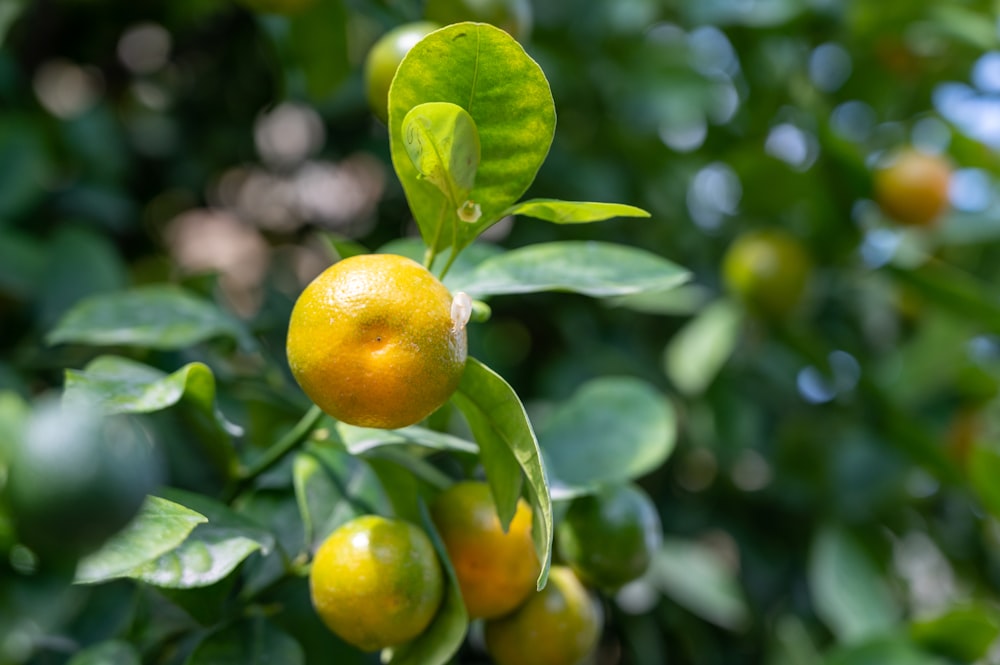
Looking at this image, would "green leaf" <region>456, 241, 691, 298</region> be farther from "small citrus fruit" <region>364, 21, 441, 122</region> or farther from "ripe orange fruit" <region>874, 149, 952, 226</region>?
"ripe orange fruit" <region>874, 149, 952, 226</region>

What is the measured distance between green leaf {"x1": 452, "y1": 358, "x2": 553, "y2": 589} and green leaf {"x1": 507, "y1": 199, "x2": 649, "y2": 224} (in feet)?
0.36

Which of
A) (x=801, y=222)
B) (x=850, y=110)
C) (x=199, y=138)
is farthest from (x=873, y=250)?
(x=199, y=138)

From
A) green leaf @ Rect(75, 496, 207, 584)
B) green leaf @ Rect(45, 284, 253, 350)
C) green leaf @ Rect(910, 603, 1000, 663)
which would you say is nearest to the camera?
green leaf @ Rect(75, 496, 207, 584)

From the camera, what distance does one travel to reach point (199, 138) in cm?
158

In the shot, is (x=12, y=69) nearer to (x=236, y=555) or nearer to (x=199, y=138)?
(x=199, y=138)

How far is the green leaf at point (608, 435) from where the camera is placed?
0.80 metres

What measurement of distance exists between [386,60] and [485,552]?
0.43 m

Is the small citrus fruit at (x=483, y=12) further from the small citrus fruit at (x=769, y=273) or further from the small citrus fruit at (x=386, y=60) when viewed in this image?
the small citrus fruit at (x=769, y=273)

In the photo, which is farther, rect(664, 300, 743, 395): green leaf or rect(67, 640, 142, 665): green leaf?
rect(664, 300, 743, 395): green leaf

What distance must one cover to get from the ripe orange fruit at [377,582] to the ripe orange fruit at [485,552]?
0.12ft

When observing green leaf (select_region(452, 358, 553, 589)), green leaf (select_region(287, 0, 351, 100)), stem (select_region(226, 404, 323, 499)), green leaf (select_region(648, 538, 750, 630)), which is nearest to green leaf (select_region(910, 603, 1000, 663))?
green leaf (select_region(648, 538, 750, 630))

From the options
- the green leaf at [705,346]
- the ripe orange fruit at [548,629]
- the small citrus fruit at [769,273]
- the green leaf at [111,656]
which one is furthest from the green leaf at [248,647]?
the small citrus fruit at [769,273]

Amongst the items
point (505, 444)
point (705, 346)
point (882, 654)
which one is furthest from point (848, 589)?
point (505, 444)

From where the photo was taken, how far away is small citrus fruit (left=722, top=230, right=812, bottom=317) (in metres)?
1.28
